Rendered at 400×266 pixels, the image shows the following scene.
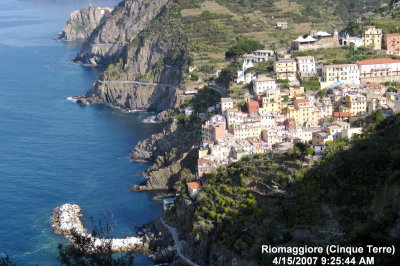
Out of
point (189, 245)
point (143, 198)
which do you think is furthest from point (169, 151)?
point (189, 245)

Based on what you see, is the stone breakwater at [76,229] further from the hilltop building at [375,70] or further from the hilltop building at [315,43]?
the hilltop building at [315,43]

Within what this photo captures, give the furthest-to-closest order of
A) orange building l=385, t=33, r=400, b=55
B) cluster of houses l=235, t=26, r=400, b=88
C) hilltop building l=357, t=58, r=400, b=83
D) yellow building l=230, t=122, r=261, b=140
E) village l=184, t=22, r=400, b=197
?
orange building l=385, t=33, r=400, b=55 → hilltop building l=357, t=58, r=400, b=83 → cluster of houses l=235, t=26, r=400, b=88 → yellow building l=230, t=122, r=261, b=140 → village l=184, t=22, r=400, b=197

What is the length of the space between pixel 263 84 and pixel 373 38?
1411 centimetres

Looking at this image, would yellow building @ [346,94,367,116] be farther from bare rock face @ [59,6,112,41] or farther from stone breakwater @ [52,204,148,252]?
bare rock face @ [59,6,112,41]

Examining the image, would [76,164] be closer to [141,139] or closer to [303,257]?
[141,139]

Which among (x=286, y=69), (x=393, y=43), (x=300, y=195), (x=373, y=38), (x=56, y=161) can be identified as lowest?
(x=56, y=161)

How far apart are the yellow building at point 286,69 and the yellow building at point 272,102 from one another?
429cm

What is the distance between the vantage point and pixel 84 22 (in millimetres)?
157125

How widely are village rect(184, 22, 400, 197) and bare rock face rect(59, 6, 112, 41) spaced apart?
324 ft

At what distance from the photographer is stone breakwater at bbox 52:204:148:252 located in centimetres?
4603
